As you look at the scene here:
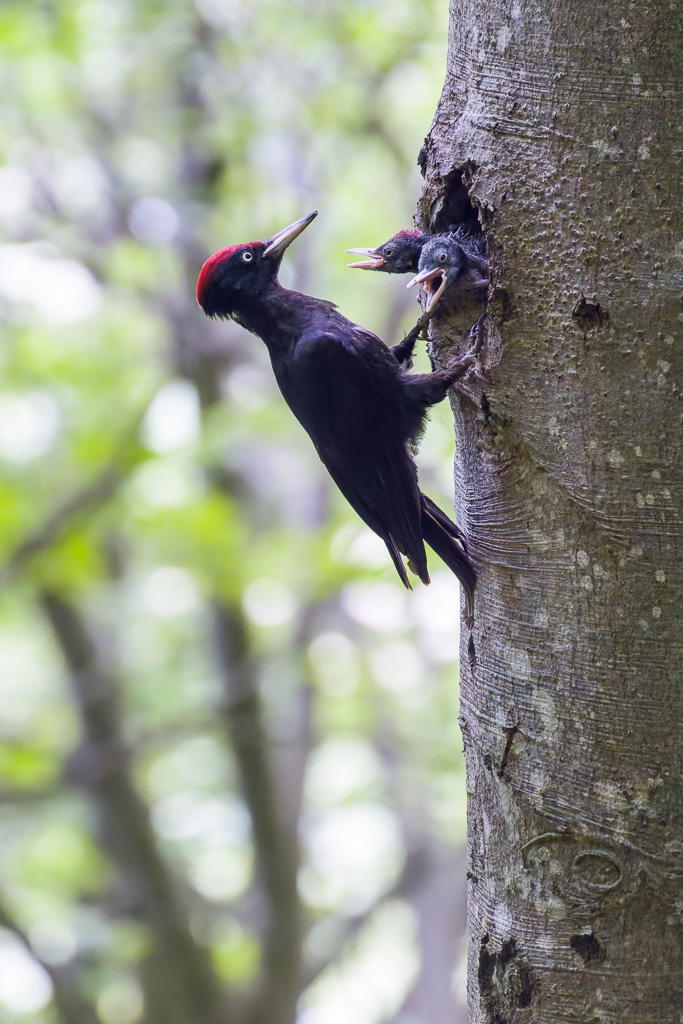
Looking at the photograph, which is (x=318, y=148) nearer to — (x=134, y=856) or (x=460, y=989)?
(x=134, y=856)

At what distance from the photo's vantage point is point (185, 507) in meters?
4.64

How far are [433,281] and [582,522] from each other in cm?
65

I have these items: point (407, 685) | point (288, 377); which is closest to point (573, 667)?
point (288, 377)

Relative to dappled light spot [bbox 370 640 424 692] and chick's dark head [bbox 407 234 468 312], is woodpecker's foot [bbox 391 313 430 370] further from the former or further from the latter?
dappled light spot [bbox 370 640 424 692]

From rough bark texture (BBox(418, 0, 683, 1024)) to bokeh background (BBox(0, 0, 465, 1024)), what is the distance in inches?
97.0

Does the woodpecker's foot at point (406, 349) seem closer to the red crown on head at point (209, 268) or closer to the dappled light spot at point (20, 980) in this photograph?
the red crown on head at point (209, 268)

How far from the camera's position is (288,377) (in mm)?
2434

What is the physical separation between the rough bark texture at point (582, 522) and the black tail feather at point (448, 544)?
0.33 ft

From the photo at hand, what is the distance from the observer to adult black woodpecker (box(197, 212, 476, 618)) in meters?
2.25

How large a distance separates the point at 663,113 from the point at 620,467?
61cm

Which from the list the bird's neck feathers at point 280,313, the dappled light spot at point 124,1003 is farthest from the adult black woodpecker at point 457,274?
the dappled light spot at point 124,1003

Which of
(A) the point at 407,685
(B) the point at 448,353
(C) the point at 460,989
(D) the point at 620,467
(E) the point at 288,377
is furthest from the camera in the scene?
(A) the point at 407,685

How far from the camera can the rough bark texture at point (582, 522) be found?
1521 millimetres

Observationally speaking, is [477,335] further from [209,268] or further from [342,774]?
[342,774]
